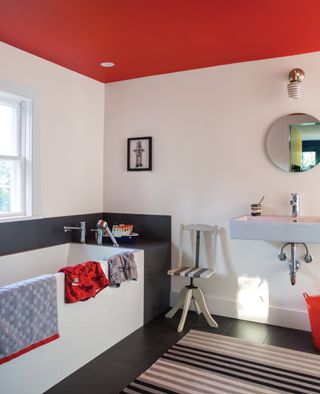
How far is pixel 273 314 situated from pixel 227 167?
1.40 m

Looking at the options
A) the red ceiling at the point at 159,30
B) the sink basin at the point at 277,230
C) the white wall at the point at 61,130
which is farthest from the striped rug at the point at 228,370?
the red ceiling at the point at 159,30

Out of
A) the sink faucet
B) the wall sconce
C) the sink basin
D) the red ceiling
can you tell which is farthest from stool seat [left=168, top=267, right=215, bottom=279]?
the red ceiling

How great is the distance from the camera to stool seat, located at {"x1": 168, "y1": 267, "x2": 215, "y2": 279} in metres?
3.15

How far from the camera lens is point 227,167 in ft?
11.3

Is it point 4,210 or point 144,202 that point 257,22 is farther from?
point 4,210

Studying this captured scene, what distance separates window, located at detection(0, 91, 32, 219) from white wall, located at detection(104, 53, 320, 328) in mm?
1067

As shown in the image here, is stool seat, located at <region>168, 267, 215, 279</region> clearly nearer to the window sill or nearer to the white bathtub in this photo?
the white bathtub

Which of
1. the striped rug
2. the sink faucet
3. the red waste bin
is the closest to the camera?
the striped rug

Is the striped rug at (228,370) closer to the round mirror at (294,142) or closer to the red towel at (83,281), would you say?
the red towel at (83,281)

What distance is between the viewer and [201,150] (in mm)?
3547

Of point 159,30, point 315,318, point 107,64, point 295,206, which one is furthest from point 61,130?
point 315,318

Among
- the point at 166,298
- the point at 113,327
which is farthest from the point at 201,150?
the point at 113,327

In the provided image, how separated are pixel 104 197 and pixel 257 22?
2.36 metres

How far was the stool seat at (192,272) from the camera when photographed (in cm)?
315
